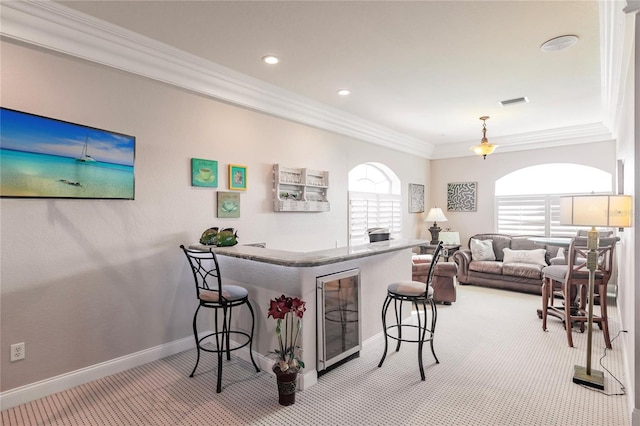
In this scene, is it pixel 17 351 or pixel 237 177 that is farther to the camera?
A: pixel 237 177

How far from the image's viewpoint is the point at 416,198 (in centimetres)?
721

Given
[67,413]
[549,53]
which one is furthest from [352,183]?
[67,413]

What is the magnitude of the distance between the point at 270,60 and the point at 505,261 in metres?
5.10

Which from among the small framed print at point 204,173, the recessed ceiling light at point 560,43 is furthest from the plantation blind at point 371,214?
the recessed ceiling light at point 560,43

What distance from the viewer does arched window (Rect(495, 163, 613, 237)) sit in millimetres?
6055

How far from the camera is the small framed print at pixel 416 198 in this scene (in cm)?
703

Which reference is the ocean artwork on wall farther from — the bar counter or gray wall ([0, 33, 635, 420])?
the bar counter

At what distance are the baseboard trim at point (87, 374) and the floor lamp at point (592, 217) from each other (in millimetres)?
3478

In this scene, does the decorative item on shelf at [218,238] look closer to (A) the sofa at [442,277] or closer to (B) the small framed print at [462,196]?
(A) the sofa at [442,277]

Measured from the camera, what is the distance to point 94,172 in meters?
2.72

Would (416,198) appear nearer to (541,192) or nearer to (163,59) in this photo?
(541,192)

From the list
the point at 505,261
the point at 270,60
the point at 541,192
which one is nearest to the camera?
the point at 270,60

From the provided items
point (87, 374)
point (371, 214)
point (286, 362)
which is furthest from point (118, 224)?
point (371, 214)

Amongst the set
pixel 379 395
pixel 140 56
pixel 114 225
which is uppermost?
pixel 140 56
